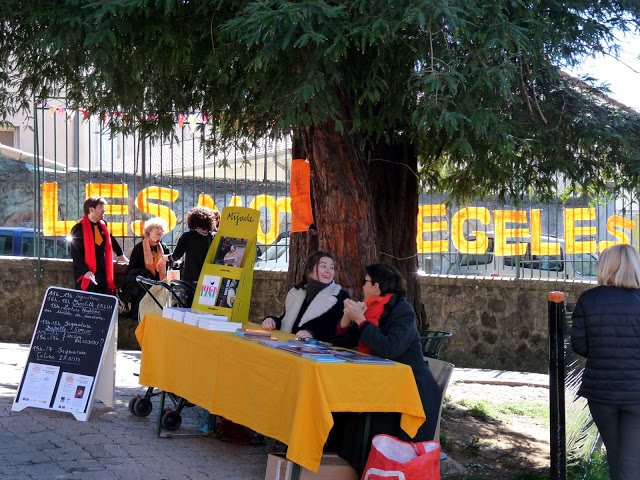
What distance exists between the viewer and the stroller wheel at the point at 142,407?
7.18m

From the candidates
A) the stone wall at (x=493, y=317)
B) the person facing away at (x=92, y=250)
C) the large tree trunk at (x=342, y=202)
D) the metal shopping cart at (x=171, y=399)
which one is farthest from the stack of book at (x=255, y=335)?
the stone wall at (x=493, y=317)

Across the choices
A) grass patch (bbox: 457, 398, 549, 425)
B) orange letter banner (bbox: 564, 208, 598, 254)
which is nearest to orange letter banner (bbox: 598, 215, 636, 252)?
orange letter banner (bbox: 564, 208, 598, 254)

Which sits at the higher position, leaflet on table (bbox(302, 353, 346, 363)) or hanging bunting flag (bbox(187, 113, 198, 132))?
hanging bunting flag (bbox(187, 113, 198, 132))

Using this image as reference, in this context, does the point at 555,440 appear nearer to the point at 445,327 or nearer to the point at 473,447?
the point at 473,447

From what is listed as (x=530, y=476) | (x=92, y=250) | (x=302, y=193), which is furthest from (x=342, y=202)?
(x=92, y=250)

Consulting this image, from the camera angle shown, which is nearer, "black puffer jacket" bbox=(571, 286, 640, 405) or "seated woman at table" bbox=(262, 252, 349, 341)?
"black puffer jacket" bbox=(571, 286, 640, 405)

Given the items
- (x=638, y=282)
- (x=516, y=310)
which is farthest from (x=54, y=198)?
(x=638, y=282)

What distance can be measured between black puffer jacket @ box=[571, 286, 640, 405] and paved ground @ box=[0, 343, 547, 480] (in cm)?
Result: 171

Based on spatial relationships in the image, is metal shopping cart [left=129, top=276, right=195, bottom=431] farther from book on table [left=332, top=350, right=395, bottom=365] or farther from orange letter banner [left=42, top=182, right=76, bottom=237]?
orange letter banner [left=42, top=182, right=76, bottom=237]

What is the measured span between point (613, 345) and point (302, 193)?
3741 millimetres

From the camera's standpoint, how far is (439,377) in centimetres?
576

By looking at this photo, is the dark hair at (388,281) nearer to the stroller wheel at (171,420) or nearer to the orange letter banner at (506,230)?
the stroller wheel at (171,420)

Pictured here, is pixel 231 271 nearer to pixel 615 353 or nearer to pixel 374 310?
pixel 374 310

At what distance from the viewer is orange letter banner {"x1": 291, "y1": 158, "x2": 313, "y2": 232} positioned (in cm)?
799
